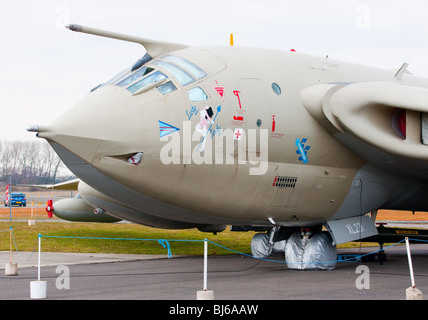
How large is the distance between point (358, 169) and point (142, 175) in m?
5.23

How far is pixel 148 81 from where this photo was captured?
38.9 feet

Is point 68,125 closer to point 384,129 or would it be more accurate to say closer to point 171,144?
point 171,144

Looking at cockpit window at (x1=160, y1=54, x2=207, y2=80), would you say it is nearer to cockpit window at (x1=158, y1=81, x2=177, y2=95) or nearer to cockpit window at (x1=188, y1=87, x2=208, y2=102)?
cockpit window at (x1=188, y1=87, x2=208, y2=102)

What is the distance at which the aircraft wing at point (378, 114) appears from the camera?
1261cm

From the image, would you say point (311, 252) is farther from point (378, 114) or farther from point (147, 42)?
point (147, 42)

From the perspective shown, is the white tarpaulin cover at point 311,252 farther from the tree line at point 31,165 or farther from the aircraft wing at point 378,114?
the tree line at point 31,165

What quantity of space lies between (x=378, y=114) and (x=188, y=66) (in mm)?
3865

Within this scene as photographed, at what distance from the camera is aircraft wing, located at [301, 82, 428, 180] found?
41.4 feet

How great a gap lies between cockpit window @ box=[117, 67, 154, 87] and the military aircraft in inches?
1.0

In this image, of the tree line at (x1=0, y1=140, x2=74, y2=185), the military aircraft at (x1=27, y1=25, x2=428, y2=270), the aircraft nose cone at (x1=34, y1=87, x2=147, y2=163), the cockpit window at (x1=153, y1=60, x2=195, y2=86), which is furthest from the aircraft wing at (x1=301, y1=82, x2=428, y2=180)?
the tree line at (x1=0, y1=140, x2=74, y2=185)

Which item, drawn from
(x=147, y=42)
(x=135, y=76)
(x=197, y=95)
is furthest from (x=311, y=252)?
(x=147, y=42)

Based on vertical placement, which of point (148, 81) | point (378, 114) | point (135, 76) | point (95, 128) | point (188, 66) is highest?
point (188, 66)

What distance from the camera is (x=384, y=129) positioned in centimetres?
1291
